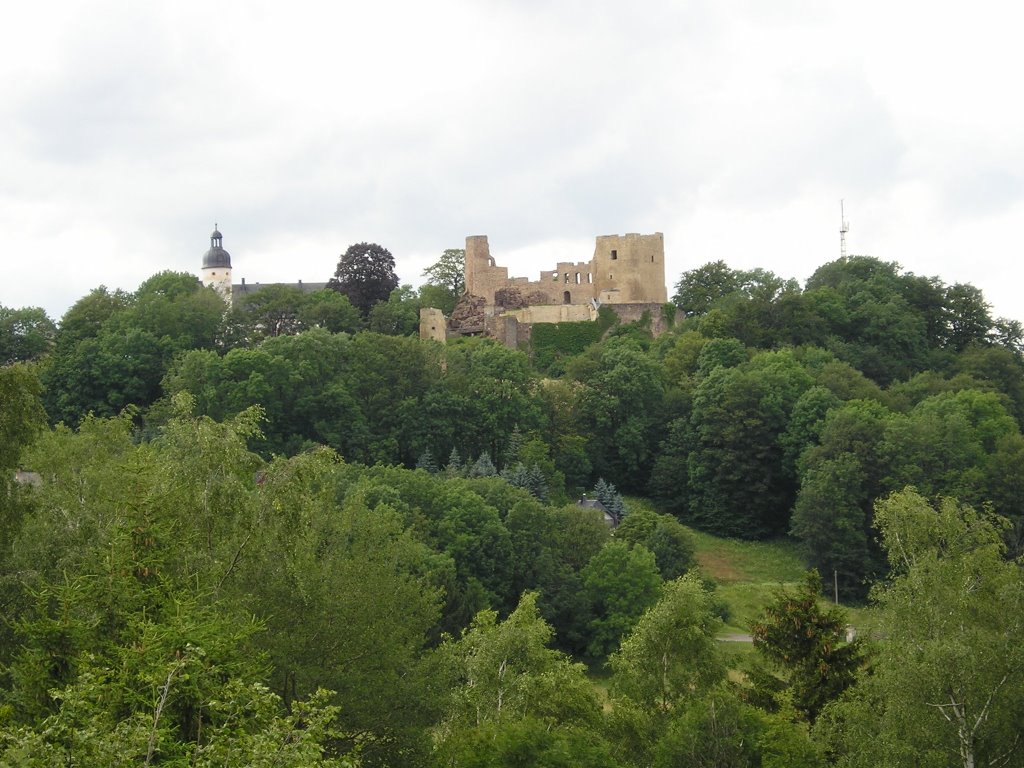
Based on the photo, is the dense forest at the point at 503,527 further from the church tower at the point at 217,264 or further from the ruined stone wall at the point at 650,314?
the church tower at the point at 217,264

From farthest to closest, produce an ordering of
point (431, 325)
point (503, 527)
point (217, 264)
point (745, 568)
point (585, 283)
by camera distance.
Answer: point (217, 264)
point (585, 283)
point (431, 325)
point (745, 568)
point (503, 527)

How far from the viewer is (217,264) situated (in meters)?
80.5

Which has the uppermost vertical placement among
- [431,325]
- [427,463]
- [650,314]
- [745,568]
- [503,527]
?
[650,314]

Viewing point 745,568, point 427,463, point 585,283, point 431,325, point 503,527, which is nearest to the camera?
point 503,527

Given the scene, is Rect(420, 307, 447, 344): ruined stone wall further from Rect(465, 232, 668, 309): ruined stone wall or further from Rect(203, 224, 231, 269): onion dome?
Rect(203, 224, 231, 269): onion dome

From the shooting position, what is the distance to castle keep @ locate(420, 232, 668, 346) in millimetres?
70875

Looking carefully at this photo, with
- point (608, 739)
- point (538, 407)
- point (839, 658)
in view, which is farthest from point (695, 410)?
point (608, 739)

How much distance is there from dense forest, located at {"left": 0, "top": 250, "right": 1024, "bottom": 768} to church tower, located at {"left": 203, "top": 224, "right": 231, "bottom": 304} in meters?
10.3

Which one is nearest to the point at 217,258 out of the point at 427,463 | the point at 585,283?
the point at 585,283

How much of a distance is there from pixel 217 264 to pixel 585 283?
23220mm

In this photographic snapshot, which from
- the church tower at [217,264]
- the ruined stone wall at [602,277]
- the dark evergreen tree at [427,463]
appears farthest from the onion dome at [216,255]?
the dark evergreen tree at [427,463]

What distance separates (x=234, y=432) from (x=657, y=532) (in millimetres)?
30239

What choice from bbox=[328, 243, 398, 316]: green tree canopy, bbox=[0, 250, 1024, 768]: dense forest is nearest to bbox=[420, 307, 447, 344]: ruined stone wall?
bbox=[0, 250, 1024, 768]: dense forest

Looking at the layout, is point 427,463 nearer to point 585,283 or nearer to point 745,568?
point 745,568
